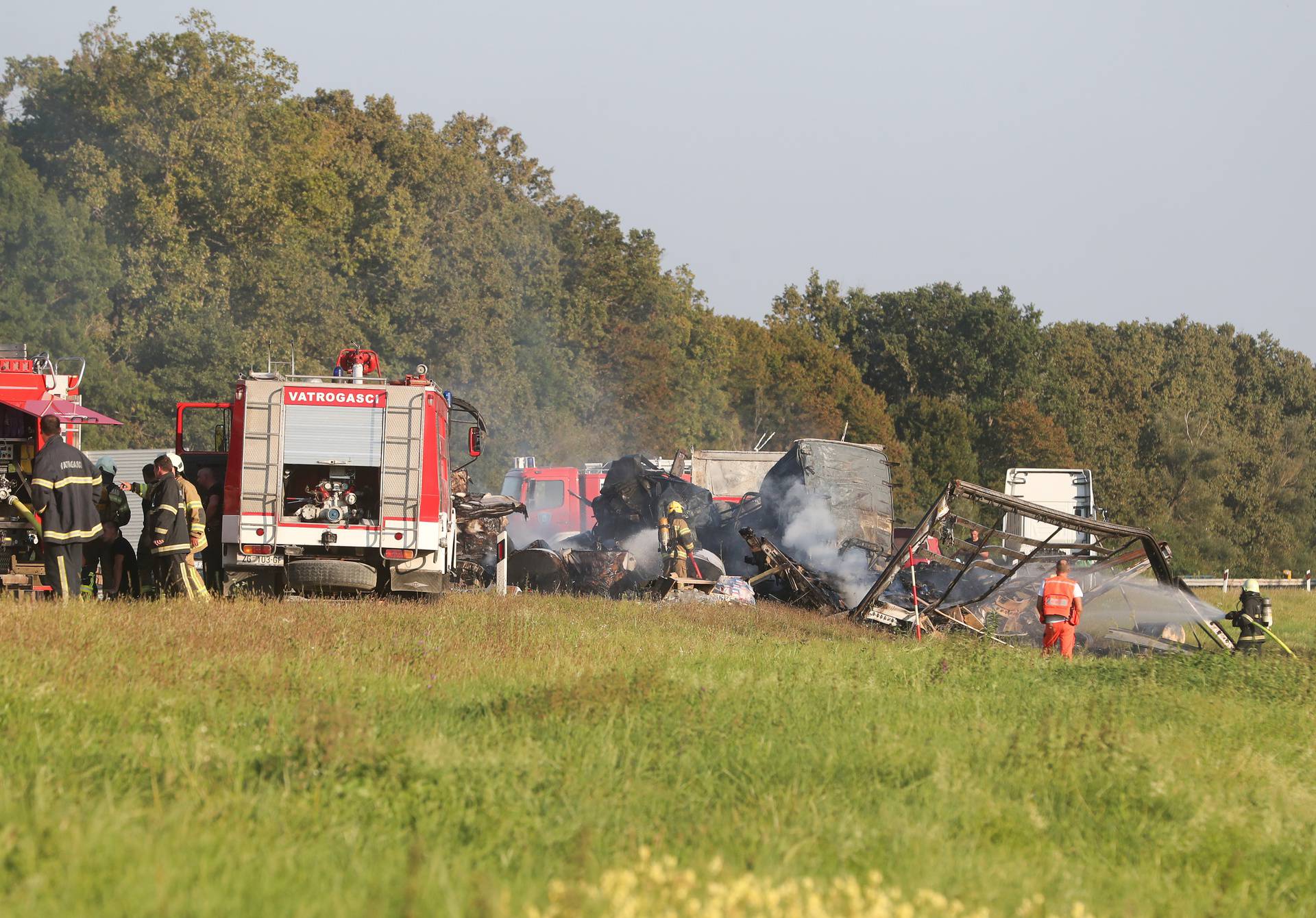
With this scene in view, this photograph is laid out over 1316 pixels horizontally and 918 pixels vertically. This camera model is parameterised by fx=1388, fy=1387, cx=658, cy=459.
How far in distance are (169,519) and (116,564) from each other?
1864 millimetres

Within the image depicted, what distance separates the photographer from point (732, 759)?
6.99 m

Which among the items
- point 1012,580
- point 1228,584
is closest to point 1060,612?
point 1012,580

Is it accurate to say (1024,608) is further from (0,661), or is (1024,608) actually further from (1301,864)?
(0,661)

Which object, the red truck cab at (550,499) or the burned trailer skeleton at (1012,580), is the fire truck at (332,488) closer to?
the burned trailer skeleton at (1012,580)

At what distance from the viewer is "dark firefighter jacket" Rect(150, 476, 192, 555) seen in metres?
13.0

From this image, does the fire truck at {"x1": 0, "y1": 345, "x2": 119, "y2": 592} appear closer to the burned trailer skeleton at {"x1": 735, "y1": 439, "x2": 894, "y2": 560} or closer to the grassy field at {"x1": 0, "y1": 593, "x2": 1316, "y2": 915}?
the grassy field at {"x1": 0, "y1": 593, "x2": 1316, "y2": 915}

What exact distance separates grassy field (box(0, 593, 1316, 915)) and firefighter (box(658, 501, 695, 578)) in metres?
8.34

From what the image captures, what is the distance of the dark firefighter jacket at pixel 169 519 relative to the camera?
1304 centimetres

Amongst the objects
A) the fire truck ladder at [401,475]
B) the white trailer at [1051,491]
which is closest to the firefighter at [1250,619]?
the fire truck ladder at [401,475]

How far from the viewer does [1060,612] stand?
14312mm

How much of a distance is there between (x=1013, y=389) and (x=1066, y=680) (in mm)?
66090

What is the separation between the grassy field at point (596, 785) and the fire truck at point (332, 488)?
3589 millimetres

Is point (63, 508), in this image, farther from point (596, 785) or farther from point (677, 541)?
point (677, 541)

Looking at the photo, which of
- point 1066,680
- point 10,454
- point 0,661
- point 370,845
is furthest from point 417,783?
point 10,454
